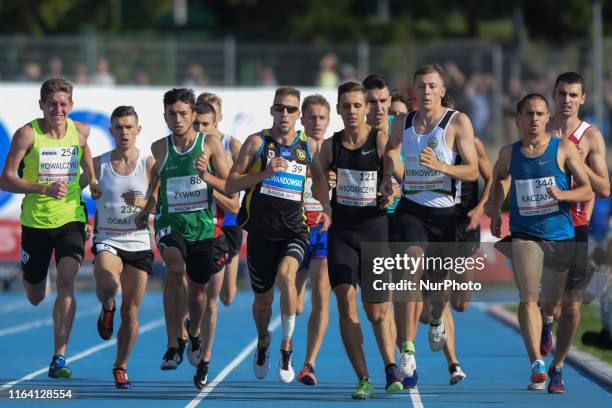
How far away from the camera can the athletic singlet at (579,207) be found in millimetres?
12750

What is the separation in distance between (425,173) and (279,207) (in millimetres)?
1192

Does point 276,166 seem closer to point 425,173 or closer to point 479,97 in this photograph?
point 425,173

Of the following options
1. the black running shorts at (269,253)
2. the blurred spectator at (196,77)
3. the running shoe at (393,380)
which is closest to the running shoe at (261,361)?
the black running shorts at (269,253)

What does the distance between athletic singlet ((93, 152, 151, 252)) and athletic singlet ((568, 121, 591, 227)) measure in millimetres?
3554

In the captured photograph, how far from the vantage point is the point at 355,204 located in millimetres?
12180

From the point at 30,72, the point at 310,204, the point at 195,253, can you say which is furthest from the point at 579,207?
the point at 30,72

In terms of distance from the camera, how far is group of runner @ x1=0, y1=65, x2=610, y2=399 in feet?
40.0

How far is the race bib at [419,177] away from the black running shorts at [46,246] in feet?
9.29

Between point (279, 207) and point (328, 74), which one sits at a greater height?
point (328, 74)

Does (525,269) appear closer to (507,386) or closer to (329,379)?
(507,386)

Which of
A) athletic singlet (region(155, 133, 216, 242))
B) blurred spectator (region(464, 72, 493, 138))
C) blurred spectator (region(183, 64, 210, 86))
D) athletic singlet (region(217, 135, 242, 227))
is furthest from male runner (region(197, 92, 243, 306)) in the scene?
blurred spectator (region(464, 72, 493, 138))

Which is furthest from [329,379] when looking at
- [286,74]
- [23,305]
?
[286,74]

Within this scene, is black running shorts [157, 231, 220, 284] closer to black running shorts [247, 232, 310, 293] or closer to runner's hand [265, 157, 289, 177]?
black running shorts [247, 232, 310, 293]

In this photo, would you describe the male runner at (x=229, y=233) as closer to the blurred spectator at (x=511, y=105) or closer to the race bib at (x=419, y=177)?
the race bib at (x=419, y=177)
